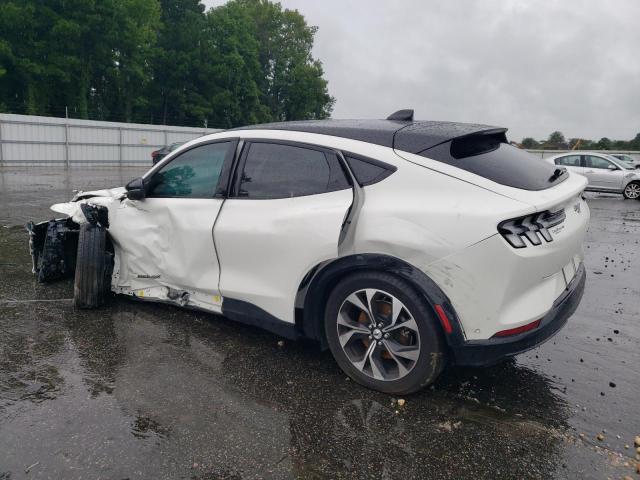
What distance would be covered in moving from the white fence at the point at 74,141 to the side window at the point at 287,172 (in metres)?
24.0

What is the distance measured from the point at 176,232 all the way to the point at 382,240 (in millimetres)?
1851

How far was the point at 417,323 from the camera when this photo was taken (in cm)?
296

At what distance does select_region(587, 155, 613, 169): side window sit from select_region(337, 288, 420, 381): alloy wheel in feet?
58.2

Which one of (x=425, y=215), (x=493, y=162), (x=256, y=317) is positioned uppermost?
(x=493, y=162)

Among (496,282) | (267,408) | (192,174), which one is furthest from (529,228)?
(192,174)

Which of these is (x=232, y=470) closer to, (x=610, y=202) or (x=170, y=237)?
(x=170, y=237)

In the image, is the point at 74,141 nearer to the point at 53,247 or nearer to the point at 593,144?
the point at 53,247

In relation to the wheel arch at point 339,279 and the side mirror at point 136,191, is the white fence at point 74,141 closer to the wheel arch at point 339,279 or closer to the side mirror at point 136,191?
the side mirror at point 136,191

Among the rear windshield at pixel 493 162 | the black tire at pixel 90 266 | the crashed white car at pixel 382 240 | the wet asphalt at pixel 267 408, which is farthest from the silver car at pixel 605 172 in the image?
the black tire at pixel 90 266

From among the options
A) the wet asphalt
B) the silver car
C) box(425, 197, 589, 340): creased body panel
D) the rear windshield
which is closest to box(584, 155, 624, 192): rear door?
the silver car

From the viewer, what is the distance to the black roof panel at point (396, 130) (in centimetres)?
318

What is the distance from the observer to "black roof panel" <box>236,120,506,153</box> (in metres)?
3.18

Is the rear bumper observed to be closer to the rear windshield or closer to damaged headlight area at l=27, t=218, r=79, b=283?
the rear windshield

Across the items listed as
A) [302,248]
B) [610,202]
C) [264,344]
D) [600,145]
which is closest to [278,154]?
[302,248]
